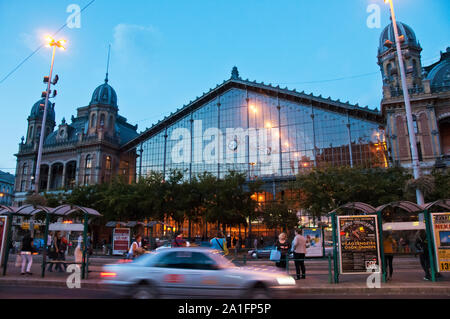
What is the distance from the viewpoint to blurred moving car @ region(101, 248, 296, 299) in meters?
8.40

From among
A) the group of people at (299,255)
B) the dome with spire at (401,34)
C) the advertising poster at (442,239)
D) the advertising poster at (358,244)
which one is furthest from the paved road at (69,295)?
the dome with spire at (401,34)

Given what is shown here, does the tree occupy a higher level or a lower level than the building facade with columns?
lower

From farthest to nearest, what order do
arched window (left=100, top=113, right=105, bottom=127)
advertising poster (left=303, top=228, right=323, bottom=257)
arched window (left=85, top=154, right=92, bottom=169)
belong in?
arched window (left=100, top=113, right=105, bottom=127)
arched window (left=85, top=154, right=92, bottom=169)
advertising poster (left=303, top=228, right=323, bottom=257)

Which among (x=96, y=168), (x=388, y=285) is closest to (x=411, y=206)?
(x=388, y=285)

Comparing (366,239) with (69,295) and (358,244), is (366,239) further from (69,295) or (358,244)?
(69,295)

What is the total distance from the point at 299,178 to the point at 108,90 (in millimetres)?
42103

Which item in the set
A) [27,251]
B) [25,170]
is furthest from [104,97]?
[27,251]

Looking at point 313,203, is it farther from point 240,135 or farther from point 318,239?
point 240,135

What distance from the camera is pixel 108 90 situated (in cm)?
6056

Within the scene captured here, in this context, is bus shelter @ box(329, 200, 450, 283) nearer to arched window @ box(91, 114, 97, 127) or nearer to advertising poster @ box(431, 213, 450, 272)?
advertising poster @ box(431, 213, 450, 272)

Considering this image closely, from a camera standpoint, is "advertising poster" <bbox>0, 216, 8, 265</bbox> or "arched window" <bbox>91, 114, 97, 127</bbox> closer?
"advertising poster" <bbox>0, 216, 8, 265</bbox>

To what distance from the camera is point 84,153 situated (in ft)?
185

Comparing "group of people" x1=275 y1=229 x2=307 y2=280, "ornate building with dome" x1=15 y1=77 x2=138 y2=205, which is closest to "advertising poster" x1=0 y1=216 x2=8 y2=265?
"group of people" x1=275 y1=229 x2=307 y2=280

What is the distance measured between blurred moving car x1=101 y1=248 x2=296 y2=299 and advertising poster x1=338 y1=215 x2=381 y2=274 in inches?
214
